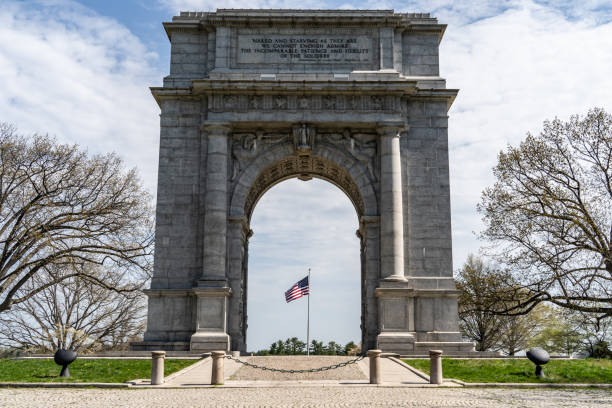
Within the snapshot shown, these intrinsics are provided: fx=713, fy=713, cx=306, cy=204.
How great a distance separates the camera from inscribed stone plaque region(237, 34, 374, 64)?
34.5 meters

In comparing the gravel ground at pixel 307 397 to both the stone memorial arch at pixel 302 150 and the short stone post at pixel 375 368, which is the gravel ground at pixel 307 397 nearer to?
the short stone post at pixel 375 368

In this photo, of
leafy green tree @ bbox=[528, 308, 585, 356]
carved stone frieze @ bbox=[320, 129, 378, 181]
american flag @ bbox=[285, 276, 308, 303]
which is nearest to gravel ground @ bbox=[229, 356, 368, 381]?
american flag @ bbox=[285, 276, 308, 303]

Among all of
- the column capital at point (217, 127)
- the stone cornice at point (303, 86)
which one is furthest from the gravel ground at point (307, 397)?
the stone cornice at point (303, 86)

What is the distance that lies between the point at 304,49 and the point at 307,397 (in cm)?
2072

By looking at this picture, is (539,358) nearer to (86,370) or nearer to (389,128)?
(389,128)

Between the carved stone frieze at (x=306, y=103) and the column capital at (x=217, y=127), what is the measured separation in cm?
92

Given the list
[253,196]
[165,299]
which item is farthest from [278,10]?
[165,299]

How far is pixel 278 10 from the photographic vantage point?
34.6m

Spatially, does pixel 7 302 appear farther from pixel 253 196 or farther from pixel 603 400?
pixel 603 400

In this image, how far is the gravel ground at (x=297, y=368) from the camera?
22.9 metres

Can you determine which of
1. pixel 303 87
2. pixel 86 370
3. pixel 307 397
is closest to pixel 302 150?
pixel 303 87

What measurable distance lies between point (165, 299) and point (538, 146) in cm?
2054

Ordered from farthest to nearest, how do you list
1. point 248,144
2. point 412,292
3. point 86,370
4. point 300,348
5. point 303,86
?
point 300,348 → point 248,144 → point 303,86 → point 412,292 → point 86,370

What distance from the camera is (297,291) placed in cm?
3762
